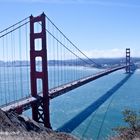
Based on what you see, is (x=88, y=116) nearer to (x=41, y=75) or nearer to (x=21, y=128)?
(x=41, y=75)

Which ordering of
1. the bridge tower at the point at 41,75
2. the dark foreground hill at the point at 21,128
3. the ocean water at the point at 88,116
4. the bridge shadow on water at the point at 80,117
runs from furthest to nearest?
A: the bridge tower at the point at 41,75 < the bridge shadow on water at the point at 80,117 < the ocean water at the point at 88,116 < the dark foreground hill at the point at 21,128

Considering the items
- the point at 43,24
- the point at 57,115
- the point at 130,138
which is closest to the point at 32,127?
the point at 130,138

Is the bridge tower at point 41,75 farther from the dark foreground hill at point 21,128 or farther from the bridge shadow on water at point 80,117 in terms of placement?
the dark foreground hill at point 21,128

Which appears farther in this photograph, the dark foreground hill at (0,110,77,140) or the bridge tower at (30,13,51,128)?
the bridge tower at (30,13,51,128)

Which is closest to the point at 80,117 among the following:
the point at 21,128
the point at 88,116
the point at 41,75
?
the point at 88,116

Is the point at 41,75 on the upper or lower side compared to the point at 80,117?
upper

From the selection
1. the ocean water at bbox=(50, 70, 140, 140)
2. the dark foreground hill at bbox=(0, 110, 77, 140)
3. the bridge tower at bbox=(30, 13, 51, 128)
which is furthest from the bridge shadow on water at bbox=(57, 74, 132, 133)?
the dark foreground hill at bbox=(0, 110, 77, 140)

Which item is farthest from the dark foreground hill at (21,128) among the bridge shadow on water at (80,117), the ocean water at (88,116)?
the bridge shadow on water at (80,117)

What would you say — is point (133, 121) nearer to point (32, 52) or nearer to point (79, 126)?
point (79, 126)

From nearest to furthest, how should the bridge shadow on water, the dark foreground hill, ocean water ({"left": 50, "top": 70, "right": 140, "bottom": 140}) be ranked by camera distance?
1. the dark foreground hill
2. ocean water ({"left": 50, "top": 70, "right": 140, "bottom": 140})
3. the bridge shadow on water

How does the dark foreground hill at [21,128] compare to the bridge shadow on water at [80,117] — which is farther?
the bridge shadow on water at [80,117]

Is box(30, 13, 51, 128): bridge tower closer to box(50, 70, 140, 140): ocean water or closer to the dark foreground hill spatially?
box(50, 70, 140, 140): ocean water
